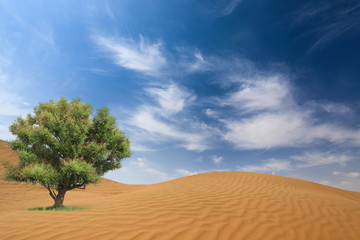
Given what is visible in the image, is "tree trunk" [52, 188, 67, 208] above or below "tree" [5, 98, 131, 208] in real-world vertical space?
below

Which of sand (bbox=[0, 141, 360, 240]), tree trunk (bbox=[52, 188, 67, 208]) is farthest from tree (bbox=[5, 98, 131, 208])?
sand (bbox=[0, 141, 360, 240])

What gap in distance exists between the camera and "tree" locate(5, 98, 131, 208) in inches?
389

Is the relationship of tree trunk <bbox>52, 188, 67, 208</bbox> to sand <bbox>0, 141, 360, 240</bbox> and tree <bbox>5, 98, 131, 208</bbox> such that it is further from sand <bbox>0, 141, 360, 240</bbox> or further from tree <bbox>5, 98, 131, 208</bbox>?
sand <bbox>0, 141, 360, 240</bbox>

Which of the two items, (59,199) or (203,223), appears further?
(59,199)

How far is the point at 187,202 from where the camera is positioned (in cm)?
765

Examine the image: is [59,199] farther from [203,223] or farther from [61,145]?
[203,223]

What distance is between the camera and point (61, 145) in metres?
10.2

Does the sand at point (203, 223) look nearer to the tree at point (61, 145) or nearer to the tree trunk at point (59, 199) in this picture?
the tree at point (61, 145)

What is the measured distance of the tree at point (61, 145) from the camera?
389 inches

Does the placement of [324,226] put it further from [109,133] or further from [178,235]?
[109,133]

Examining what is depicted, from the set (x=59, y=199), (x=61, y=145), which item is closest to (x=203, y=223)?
(x=61, y=145)

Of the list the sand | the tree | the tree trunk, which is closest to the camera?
the sand

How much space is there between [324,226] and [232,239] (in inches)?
125

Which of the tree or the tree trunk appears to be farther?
the tree trunk
